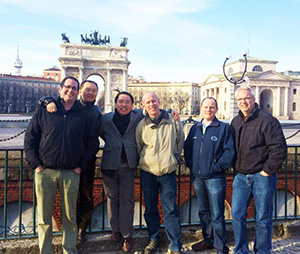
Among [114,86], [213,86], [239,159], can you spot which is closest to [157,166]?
[239,159]

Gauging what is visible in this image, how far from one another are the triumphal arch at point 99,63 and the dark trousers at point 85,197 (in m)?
48.7

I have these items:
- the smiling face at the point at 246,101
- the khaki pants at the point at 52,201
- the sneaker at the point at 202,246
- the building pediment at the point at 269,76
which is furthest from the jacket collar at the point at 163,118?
the building pediment at the point at 269,76

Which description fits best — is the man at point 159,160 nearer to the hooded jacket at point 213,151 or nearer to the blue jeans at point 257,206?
the hooded jacket at point 213,151

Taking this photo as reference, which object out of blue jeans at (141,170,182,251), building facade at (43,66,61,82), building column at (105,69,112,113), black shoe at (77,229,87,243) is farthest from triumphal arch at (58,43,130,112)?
building facade at (43,66,61,82)

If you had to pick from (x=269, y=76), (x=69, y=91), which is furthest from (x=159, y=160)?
(x=269, y=76)

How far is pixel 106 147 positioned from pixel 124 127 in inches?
15.1

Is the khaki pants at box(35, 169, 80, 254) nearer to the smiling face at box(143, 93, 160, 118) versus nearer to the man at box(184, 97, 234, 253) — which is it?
the smiling face at box(143, 93, 160, 118)

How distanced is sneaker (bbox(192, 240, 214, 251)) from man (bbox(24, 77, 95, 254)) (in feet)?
5.53

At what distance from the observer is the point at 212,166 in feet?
13.2

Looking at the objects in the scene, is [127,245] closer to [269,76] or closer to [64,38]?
[64,38]

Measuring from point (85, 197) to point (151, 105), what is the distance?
170 cm

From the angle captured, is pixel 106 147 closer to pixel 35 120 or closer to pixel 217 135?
pixel 35 120

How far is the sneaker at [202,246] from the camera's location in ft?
14.0

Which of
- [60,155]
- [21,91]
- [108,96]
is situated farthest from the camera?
[21,91]
